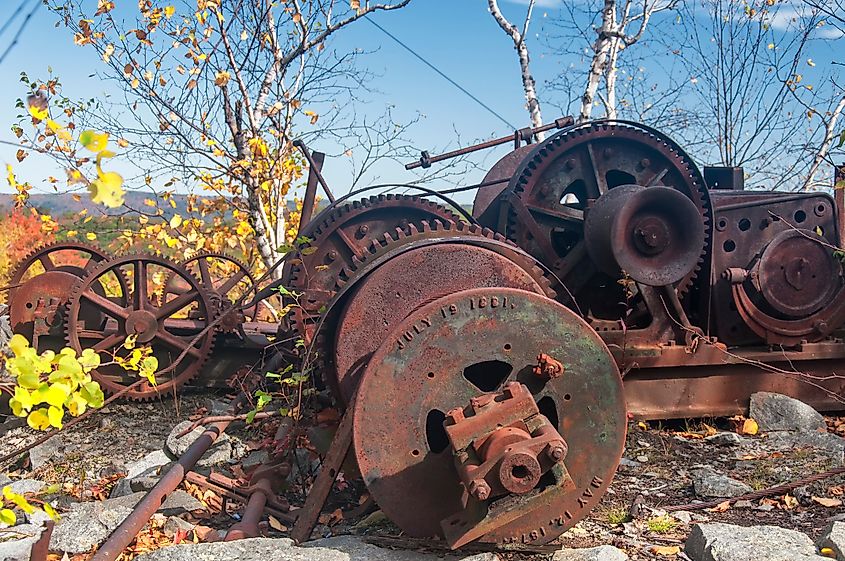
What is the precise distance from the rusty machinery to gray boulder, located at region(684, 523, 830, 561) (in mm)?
539

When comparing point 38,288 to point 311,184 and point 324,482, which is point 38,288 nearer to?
point 311,184

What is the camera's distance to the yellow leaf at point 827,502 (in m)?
4.33

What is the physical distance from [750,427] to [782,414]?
1.00ft

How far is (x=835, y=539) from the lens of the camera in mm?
3525

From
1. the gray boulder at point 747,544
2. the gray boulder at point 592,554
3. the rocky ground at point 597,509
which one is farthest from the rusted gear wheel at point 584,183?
the gray boulder at point 592,554

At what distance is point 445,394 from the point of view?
3527 mm

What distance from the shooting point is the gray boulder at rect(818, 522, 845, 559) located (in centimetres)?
346

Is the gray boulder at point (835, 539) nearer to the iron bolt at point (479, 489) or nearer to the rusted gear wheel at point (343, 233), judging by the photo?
the iron bolt at point (479, 489)

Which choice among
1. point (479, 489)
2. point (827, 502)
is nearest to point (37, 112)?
point (479, 489)

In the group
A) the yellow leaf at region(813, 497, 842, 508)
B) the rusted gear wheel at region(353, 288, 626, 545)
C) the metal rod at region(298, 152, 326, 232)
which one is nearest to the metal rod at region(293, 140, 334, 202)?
the metal rod at region(298, 152, 326, 232)

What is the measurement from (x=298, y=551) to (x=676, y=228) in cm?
355

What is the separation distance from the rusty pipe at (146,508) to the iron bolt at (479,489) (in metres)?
1.68

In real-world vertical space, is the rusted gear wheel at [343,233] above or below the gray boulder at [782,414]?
above

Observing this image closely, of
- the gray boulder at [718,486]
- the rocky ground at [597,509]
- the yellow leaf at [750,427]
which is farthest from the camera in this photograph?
the yellow leaf at [750,427]
